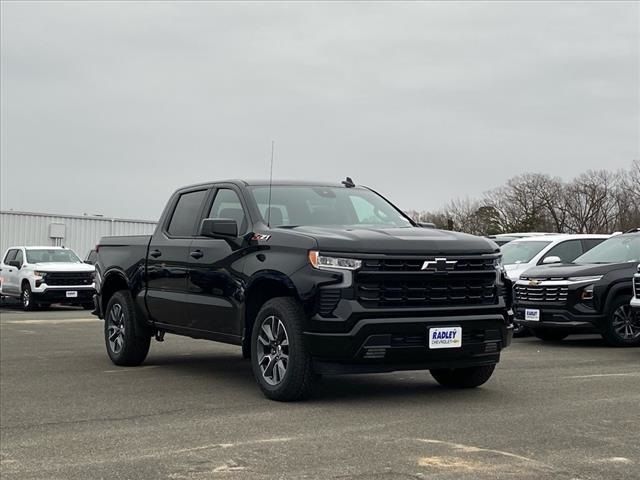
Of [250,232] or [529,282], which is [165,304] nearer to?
[250,232]

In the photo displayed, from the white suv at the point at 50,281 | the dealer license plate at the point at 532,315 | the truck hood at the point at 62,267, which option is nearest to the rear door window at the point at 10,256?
the white suv at the point at 50,281

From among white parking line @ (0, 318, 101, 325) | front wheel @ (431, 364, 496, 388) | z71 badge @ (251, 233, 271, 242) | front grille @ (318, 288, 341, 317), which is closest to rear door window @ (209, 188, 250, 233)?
z71 badge @ (251, 233, 271, 242)

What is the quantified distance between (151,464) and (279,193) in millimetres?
3801

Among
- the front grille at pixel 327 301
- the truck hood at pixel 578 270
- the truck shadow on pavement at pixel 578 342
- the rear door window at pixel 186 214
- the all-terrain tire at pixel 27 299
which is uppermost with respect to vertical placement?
the rear door window at pixel 186 214

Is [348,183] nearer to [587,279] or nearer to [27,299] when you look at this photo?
[587,279]

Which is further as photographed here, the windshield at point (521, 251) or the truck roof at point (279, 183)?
the windshield at point (521, 251)

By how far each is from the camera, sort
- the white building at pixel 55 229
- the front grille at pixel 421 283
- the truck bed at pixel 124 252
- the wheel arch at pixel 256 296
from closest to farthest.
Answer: the front grille at pixel 421 283 < the wheel arch at pixel 256 296 < the truck bed at pixel 124 252 < the white building at pixel 55 229

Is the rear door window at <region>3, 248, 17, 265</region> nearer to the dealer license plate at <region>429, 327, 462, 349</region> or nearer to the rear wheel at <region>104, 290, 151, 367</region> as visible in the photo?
the rear wheel at <region>104, 290, 151, 367</region>

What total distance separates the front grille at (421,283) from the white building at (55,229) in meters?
32.6

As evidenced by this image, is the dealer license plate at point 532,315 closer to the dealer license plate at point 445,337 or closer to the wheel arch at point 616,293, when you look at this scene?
the wheel arch at point 616,293

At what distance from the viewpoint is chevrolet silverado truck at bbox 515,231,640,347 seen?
41.3ft

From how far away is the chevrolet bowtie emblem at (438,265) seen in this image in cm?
744

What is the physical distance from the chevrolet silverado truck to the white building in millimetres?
28162

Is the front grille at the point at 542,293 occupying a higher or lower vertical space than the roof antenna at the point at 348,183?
lower
